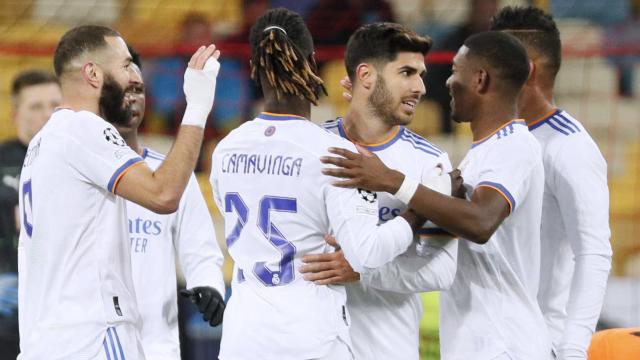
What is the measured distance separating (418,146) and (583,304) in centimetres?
88

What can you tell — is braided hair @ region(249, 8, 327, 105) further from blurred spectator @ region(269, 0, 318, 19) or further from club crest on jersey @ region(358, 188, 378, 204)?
blurred spectator @ region(269, 0, 318, 19)

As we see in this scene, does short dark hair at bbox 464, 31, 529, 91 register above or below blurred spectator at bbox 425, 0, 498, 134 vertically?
above

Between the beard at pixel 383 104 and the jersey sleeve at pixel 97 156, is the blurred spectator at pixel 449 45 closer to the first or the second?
the beard at pixel 383 104

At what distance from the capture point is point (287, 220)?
3.64 m

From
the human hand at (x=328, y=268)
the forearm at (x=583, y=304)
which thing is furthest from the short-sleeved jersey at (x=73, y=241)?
the forearm at (x=583, y=304)

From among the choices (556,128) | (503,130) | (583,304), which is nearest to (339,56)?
(556,128)

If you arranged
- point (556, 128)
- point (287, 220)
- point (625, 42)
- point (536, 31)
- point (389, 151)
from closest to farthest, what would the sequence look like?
point (287, 220) < point (389, 151) < point (556, 128) < point (536, 31) < point (625, 42)

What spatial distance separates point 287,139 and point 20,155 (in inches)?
138

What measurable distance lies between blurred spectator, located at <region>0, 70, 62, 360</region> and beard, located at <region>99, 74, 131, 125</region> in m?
2.56

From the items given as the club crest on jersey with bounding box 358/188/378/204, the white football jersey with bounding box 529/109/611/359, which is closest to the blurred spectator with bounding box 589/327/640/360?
the white football jersey with bounding box 529/109/611/359

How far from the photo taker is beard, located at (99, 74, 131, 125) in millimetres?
3967

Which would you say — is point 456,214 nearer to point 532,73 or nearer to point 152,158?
point 532,73

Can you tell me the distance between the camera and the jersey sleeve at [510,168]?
12.7 ft

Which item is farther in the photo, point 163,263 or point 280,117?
point 163,263
